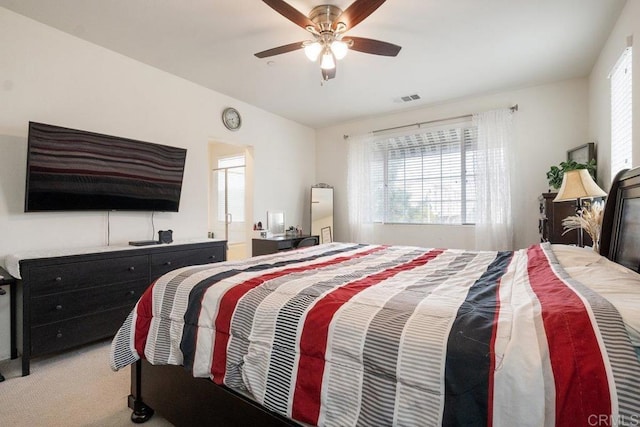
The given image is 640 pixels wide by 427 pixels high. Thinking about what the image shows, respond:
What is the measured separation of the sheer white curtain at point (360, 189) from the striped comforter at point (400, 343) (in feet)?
10.7

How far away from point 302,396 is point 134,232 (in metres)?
2.92

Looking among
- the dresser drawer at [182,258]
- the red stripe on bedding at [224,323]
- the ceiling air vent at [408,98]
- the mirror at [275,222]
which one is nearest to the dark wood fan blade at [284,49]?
the red stripe on bedding at [224,323]

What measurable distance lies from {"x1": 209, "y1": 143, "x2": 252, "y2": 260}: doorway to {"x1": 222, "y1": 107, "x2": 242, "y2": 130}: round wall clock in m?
1.25

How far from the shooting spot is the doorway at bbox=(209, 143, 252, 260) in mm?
5734

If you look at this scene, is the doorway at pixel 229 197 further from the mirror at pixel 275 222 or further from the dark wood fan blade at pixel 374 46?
the dark wood fan blade at pixel 374 46

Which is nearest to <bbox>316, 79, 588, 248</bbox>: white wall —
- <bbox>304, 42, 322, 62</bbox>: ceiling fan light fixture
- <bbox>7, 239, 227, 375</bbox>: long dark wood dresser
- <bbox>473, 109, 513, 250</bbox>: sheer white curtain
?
<bbox>473, 109, 513, 250</bbox>: sheer white curtain

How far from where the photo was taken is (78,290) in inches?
99.0

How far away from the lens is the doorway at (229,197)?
573cm

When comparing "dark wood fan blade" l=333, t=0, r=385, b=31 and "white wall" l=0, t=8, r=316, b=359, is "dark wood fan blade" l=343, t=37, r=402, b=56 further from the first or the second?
"white wall" l=0, t=8, r=316, b=359

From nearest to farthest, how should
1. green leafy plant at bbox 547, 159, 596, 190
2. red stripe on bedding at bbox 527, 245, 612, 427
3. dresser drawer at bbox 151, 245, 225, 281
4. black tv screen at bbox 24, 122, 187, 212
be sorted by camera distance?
1. red stripe on bedding at bbox 527, 245, 612, 427
2. black tv screen at bbox 24, 122, 187, 212
3. dresser drawer at bbox 151, 245, 225, 281
4. green leafy plant at bbox 547, 159, 596, 190

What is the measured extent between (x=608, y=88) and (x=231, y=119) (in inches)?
161

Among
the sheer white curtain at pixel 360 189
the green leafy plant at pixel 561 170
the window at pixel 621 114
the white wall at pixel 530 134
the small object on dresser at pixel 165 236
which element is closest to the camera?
the window at pixel 621 114

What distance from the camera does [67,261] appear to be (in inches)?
96.2

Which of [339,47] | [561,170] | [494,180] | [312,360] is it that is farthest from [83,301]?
[561,170]
